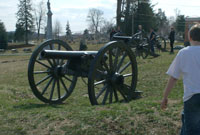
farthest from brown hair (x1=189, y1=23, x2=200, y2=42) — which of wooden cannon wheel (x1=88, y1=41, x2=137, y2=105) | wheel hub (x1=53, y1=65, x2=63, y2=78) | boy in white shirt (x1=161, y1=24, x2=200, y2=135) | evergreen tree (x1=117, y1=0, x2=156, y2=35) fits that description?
evergreen tree (x1=117, y1=0, x2=156, y2=35)

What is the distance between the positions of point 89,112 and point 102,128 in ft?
2.17

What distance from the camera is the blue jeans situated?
140 inches

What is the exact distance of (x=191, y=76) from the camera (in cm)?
357

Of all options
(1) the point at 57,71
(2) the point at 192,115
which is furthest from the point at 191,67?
(1) the point at 57,71

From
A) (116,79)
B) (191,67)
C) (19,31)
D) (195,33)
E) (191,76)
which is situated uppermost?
(19,31)

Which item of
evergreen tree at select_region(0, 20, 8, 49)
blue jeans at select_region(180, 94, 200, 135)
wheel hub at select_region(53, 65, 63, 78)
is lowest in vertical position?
blue jeans at select_region(180, 94, 200, 135)

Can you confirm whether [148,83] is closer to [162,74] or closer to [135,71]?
[162,74]

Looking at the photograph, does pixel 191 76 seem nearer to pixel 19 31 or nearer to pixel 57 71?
pixel 57 71

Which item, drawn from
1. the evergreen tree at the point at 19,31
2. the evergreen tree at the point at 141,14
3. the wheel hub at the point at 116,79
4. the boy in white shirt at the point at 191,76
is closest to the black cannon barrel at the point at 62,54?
the wheel hub at the point at 116,79

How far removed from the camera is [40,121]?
5066 millimetres

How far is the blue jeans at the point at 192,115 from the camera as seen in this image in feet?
11.6

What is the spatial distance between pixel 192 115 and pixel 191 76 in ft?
1.53

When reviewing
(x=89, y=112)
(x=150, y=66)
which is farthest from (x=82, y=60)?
(x=150, y=66)

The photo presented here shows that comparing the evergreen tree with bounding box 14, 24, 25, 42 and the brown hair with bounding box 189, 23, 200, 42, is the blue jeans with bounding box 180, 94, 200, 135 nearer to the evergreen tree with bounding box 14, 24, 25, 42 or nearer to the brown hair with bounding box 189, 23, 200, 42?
the brown hair with bounding box 189, 23, 200, 42
